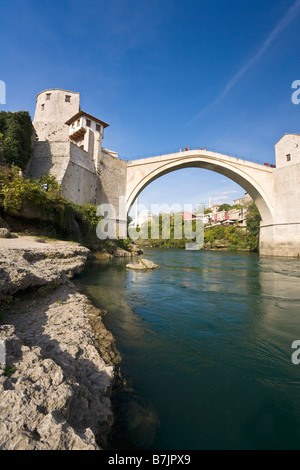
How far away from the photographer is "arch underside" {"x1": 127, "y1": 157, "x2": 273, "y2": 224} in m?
21.2

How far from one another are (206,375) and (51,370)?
63.3 inches

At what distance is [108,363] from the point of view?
2.15m

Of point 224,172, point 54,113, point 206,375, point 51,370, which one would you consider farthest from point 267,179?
point 51,370

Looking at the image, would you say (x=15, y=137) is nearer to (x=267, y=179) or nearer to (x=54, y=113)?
(x=54, y=113)

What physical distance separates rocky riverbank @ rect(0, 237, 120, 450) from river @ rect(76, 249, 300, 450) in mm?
252

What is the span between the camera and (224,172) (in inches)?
918

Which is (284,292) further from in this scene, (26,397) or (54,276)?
(26,397)

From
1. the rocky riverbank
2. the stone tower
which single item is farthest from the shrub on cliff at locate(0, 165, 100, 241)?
the stone tower

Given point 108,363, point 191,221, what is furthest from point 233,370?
point 191,221

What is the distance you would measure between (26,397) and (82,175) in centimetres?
1713

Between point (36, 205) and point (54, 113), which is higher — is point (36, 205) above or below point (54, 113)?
below

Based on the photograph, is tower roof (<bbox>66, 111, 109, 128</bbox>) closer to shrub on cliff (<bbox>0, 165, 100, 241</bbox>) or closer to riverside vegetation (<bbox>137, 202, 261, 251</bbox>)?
shrub on cliff (<bbox>0, 165, 100, 241</bbox>)

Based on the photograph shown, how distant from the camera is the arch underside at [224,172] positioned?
834 inches

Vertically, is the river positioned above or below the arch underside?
below
